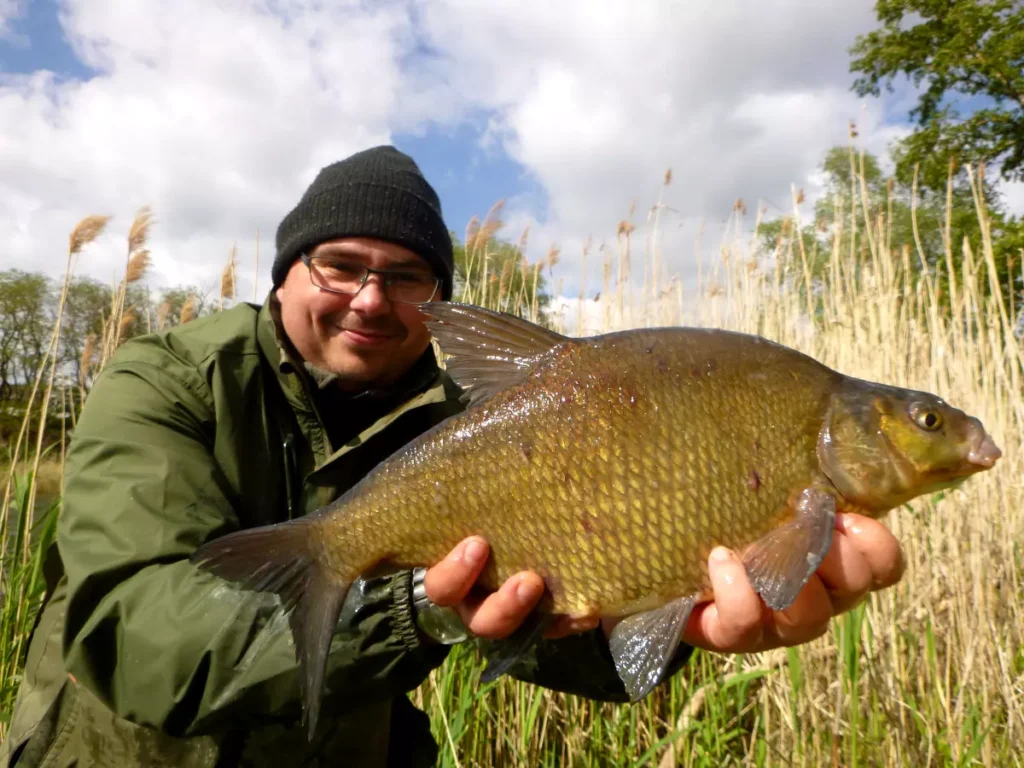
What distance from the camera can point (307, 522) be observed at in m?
1.21

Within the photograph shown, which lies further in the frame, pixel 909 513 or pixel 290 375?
pixel 909 513

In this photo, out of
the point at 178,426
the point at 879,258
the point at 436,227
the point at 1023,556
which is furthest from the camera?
the point at 879,258

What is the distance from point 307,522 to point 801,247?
8.72 ft

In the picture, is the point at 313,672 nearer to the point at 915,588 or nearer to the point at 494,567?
the point at 494,567

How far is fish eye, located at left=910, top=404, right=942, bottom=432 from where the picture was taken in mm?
1132

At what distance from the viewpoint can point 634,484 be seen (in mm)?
1141

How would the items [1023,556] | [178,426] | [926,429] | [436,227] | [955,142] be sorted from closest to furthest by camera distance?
[926,429]
[178,426]
[436,227]
[1023,556]
[955,142]

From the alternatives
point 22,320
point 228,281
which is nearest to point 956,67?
point 228,281

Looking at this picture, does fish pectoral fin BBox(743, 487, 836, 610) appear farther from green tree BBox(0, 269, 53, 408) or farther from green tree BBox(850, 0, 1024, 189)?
green tree BBox(0, 269, 53, 408)

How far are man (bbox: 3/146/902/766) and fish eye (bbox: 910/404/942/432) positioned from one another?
0.64 feet

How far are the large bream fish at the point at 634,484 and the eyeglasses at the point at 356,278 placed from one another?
93 cm

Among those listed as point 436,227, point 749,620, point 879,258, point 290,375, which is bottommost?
point 749,620

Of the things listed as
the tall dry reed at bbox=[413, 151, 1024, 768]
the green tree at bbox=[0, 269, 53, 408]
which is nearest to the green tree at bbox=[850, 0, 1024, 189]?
the tall dry reed at bbox=[413, 151, 1024, 768]

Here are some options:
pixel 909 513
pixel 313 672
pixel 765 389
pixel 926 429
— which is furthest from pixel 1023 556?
pixel 313 672
